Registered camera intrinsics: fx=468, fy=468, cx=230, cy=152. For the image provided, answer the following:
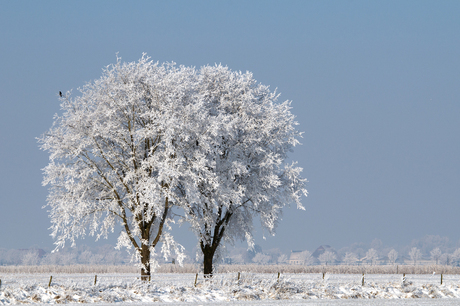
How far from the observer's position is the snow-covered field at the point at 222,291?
23.4 metres

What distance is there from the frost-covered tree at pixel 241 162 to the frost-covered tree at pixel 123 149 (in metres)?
2.02

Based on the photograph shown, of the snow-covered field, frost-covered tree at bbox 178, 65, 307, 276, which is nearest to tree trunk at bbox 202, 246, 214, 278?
frost-covered tree at bbox 178, 65, 307, 276

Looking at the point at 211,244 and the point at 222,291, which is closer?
the point at 222,291

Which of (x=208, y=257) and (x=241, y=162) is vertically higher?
(x=241, y=162)

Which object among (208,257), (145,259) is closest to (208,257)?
(208,257)

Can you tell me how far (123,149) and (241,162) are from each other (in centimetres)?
790

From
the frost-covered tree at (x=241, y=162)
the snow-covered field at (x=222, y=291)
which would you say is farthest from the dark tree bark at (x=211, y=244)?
the snow-covered field at (x=222, y=291)

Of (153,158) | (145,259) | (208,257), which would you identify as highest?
(153,158)

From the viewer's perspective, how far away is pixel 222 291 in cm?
2727

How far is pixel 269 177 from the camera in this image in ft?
107

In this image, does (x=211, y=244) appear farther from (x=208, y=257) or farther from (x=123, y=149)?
(x=123, y=149)

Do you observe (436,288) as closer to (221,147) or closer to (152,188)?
(221,147)

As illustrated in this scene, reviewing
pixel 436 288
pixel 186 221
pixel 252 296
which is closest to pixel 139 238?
pixel 186 221

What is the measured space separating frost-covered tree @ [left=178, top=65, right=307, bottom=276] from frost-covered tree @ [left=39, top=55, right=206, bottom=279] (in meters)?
2.02
